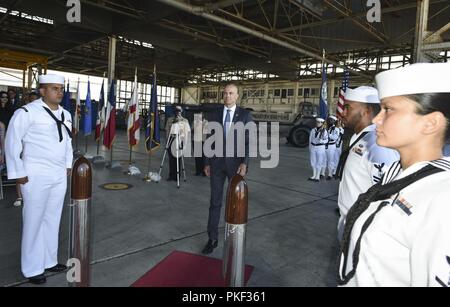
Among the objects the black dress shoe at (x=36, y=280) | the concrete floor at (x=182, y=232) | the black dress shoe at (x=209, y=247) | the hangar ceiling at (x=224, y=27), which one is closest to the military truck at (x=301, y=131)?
the hangar ceiling at (x=224, y=27)

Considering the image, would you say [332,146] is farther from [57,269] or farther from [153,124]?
[57,269]

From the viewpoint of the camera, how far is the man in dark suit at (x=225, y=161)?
3.57 m

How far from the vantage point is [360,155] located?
2268 mm

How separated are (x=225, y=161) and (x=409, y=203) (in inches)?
108

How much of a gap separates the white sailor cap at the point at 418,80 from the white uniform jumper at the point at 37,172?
2798 mm

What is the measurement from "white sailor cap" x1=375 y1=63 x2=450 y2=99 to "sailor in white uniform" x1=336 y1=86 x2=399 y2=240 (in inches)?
44.5

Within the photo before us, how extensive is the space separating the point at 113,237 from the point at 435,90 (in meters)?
3.79

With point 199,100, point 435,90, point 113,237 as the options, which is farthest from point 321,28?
point 199,100

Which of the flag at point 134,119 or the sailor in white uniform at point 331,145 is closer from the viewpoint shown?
the flag at point 134,119

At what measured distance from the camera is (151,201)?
18.5 ft

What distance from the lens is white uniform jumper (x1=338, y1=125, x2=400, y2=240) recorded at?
209 centimetres

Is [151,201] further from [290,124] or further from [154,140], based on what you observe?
[290,124]

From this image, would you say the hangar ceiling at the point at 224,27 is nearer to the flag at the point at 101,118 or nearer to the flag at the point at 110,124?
the flag at the point at 101,118

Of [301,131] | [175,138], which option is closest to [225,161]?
[175,138]
